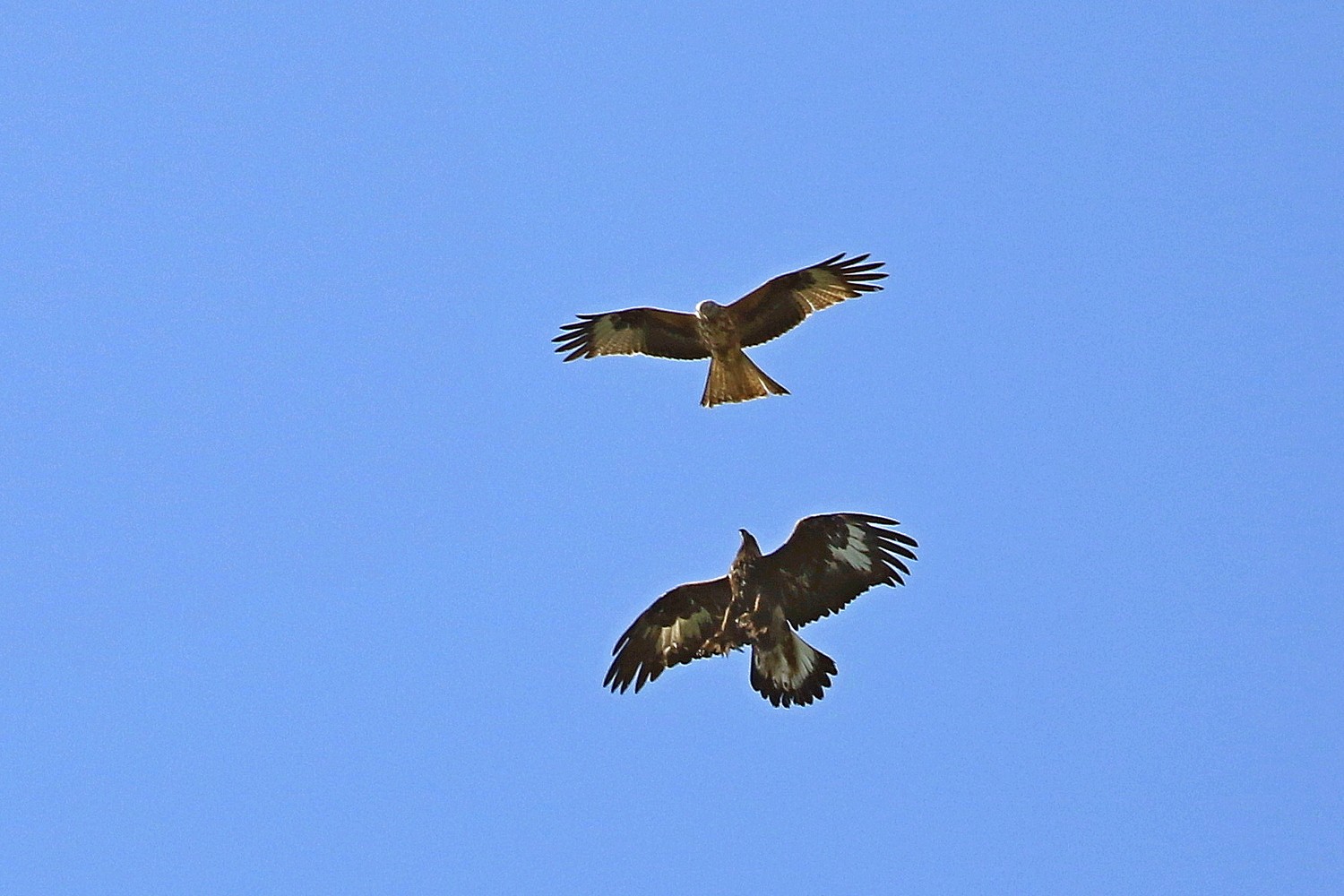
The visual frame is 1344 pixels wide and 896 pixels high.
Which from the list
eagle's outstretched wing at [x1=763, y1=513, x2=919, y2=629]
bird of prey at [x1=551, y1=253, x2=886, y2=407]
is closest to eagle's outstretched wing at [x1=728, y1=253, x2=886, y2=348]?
bird of prey at [x1=551, y1=253, x2=886, y2=407]

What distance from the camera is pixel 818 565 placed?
15.0m

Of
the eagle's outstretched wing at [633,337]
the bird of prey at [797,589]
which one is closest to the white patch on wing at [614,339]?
the eagle's outstretched wing at [633,337]

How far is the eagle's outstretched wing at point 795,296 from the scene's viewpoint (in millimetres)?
16703

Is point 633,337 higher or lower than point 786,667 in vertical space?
higher

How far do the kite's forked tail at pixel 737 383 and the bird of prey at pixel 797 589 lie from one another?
1925 millimetres

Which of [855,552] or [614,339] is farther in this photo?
[614,339]

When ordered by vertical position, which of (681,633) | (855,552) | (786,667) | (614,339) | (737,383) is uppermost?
(614,339)

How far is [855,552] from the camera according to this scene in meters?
14.9

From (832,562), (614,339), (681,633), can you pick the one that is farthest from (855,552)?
(614,339)

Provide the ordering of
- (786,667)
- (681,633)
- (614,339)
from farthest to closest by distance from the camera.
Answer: (614,339)
(681,633)
(786,667)

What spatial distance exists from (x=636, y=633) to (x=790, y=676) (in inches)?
61.0

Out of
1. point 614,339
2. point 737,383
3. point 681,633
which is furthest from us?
point 614,339

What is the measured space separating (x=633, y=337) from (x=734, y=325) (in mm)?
1290

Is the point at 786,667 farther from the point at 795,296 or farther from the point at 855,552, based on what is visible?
the point at 795,296
